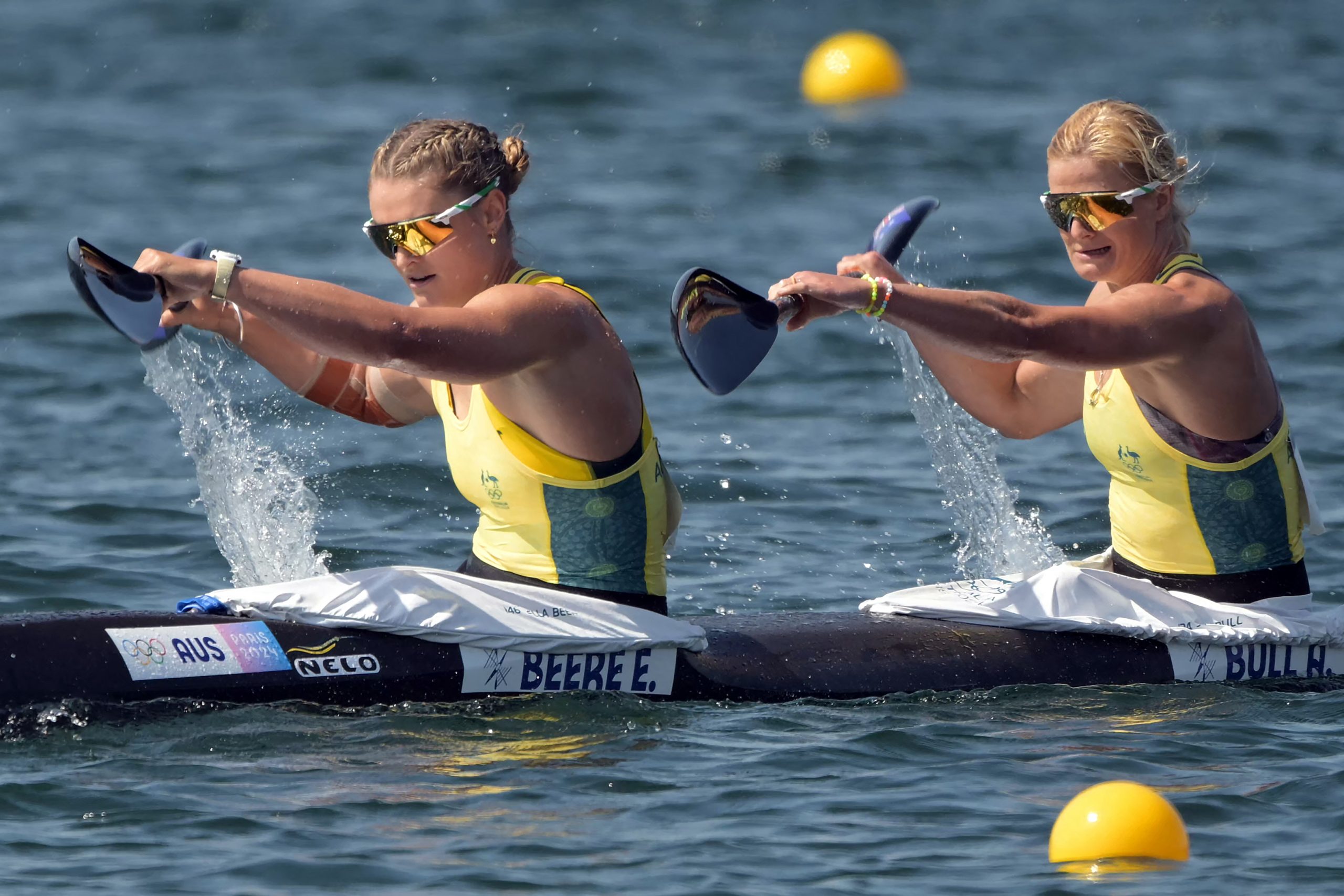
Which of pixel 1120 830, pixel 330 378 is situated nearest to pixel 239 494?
pixel 330 378

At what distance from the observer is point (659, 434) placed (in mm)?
9141

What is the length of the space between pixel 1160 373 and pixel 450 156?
1.90 metres

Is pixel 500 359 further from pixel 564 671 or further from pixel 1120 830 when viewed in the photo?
pixel 1120 830

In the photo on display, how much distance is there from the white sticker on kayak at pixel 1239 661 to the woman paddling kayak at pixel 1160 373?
0.49 feet

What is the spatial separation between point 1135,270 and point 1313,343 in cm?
575

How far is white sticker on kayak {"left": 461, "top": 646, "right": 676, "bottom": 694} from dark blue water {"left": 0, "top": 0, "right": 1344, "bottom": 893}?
0.05 meters

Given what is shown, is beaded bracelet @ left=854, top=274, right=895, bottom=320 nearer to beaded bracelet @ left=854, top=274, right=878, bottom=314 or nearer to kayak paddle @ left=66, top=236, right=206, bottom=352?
beaded bracelet @ left=854, top=274, right=878, bottom=314

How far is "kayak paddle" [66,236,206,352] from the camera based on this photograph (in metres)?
4.20

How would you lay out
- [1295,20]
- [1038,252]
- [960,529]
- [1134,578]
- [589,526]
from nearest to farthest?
[589,526]
[1134,578]
[960,529]
[1038,252]
[1295,20]

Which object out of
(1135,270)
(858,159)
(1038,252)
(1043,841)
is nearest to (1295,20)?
(858,159)

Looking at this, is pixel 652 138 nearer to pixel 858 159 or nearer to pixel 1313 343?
pixel 858 159

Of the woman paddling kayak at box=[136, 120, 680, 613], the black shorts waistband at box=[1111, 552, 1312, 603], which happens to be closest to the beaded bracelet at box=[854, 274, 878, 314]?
the woman paddling kayak at box=[136, 120, 680, 613]

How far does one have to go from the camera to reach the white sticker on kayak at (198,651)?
4.66 m

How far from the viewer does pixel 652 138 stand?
52.0 feet
